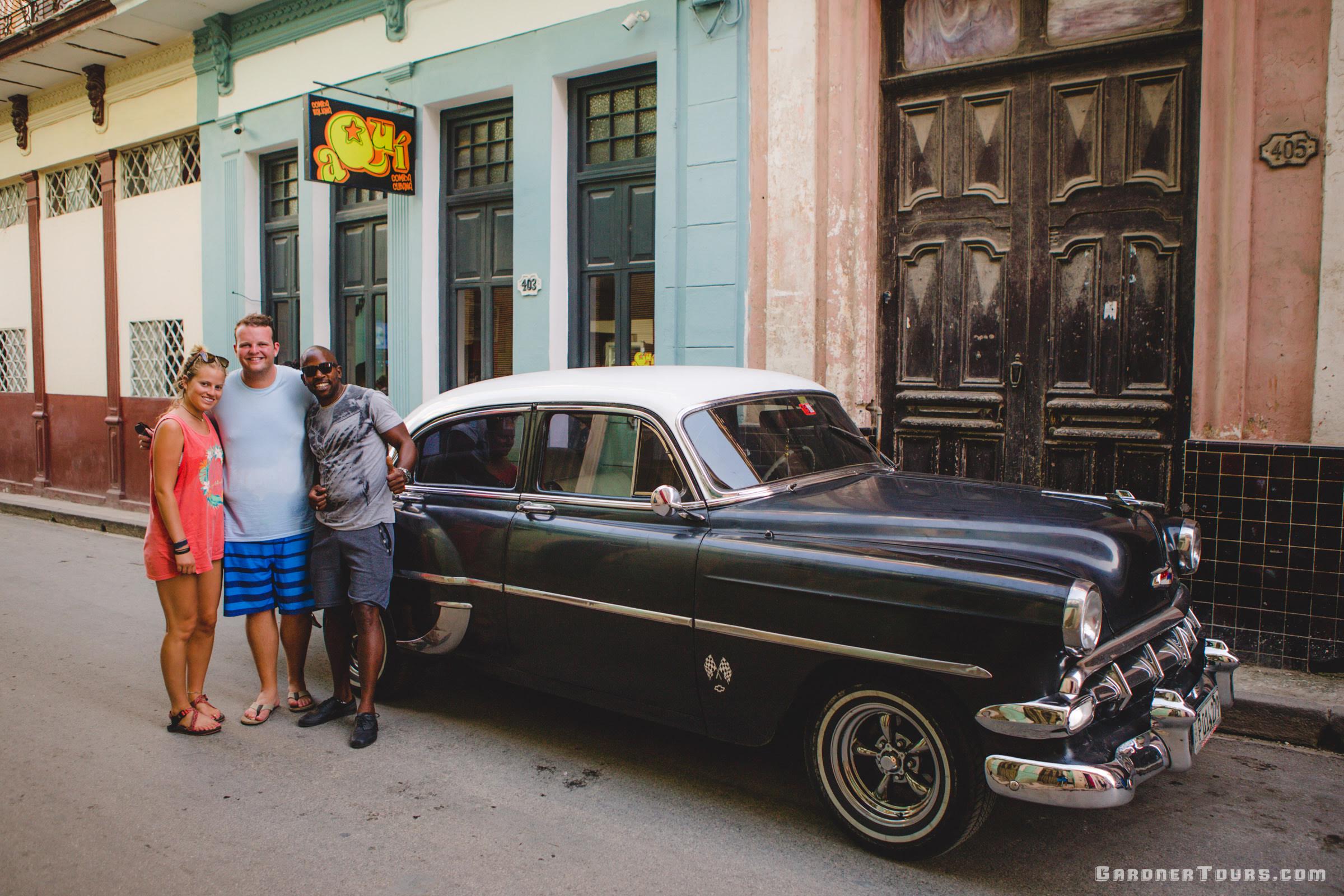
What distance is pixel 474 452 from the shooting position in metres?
4.78

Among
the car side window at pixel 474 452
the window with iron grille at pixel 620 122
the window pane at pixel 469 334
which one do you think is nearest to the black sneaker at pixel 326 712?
the car side window at pixel 474 452

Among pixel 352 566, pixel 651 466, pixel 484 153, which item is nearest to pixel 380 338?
pixel 484 153

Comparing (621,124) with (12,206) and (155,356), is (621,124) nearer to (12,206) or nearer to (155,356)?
(155,356)

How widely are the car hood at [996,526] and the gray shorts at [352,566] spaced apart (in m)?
1.80

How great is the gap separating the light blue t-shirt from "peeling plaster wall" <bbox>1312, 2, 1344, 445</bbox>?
18.1ft

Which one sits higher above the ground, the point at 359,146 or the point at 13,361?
Result: the point at 359,146

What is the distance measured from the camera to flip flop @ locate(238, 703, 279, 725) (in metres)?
4.80

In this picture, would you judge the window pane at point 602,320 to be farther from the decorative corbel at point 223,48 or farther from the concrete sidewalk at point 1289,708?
the decorative corbel at point 223,48

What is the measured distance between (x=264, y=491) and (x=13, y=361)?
1437 centimetres

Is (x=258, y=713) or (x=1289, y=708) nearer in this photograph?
(x=1289, y=708)

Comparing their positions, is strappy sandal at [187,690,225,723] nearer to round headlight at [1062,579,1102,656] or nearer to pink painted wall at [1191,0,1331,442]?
round headlight at [1062,579,1102,656]

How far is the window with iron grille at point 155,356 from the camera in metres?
12.9

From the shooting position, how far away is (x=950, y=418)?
7.09 metres

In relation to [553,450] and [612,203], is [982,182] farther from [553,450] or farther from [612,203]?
[553,450]
